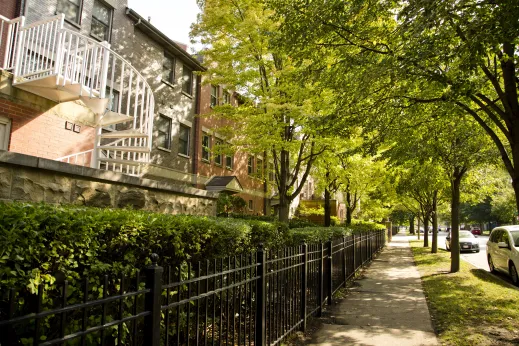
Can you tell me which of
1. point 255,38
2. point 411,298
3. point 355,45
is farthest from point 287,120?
point 411,298

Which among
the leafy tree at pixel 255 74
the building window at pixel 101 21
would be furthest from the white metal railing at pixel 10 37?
the leafy tree at pixel 255 74

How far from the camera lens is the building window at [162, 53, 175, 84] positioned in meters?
17.0

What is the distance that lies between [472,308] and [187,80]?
51.7ft

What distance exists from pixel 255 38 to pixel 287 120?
10.2 feet

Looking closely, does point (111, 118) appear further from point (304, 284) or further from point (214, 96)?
point (214, 96)

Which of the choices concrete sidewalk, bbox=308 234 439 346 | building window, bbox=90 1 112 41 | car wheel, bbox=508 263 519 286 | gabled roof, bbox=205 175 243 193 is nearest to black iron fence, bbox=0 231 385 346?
concrete sidewalk, bbox=308 234 439 346

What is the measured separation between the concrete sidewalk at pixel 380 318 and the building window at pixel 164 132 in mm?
10577

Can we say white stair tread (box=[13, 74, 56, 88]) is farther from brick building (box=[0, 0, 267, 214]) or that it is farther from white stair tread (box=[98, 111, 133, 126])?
white stair tread (box=[98, 111, 133, 126])

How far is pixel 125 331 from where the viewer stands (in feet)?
9.55

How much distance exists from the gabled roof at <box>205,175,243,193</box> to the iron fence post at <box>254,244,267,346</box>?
47.4 feet

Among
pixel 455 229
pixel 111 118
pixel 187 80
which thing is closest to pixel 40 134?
pixel 111 118

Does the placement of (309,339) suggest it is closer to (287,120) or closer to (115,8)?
(287,120)

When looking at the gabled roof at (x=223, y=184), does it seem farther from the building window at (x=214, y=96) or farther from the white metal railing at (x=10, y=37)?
the white metal railing at (x=10, y=37)

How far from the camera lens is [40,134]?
840 cm
